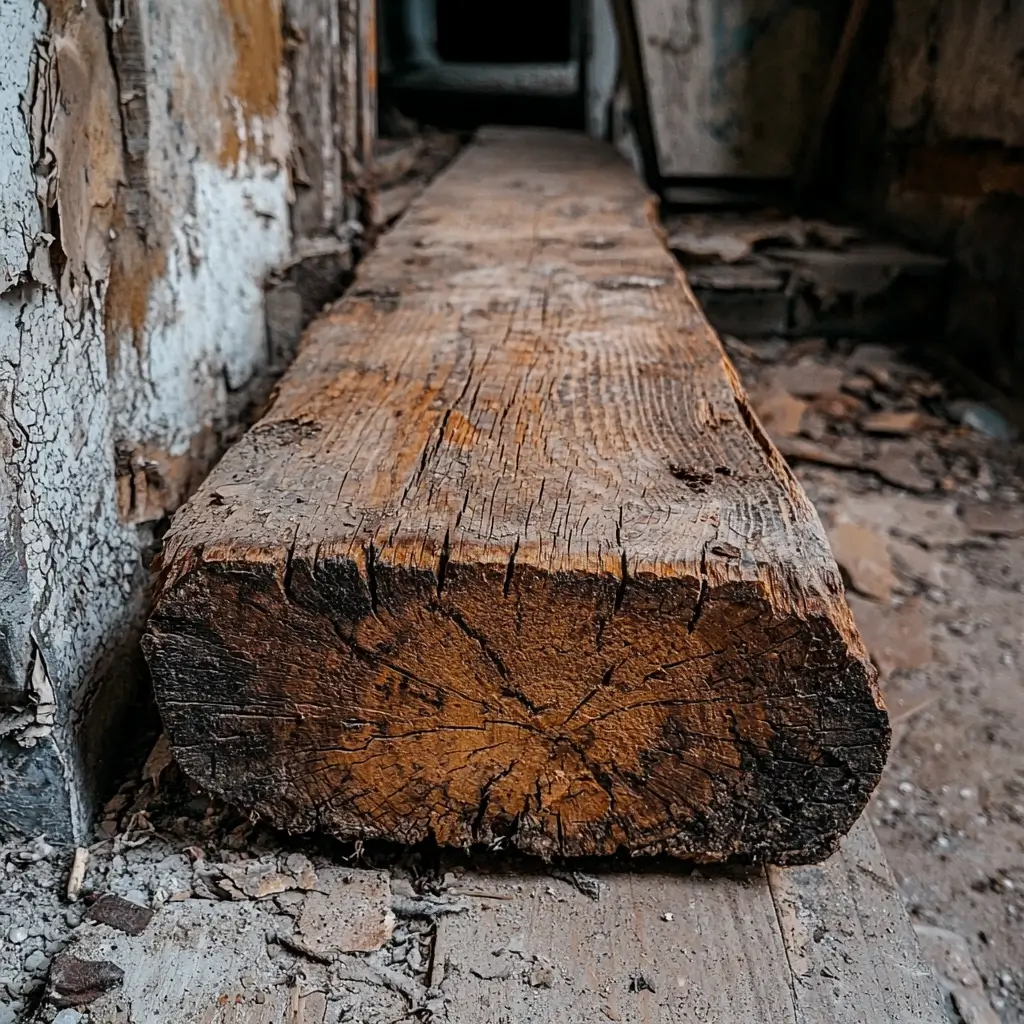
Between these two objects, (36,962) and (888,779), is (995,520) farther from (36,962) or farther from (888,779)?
(36,962)

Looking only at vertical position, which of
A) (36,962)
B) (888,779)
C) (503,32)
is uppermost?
(503,32)

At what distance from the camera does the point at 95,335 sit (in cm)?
126

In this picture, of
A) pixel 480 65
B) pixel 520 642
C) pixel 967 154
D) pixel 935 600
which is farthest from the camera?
pixel 480 65

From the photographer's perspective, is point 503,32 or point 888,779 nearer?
point 888,779

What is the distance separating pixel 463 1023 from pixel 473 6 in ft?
46.0

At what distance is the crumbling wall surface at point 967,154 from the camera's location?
3.03 metres

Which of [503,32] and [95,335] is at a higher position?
[95,335]

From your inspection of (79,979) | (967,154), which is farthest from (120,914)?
(967,154)

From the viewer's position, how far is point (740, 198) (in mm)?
4035

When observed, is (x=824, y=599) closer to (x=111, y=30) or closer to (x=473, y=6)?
(x=111, y=30)

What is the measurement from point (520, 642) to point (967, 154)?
3034 millimetres

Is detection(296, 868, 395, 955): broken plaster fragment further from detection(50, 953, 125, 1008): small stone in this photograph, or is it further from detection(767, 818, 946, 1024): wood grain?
detection(767, 818, 946, 1024): wood grain

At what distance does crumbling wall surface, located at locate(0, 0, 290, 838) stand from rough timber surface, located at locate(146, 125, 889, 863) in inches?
7.3

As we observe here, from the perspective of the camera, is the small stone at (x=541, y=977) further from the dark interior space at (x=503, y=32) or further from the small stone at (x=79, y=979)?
the dark interior space at (x=503, y=32)
